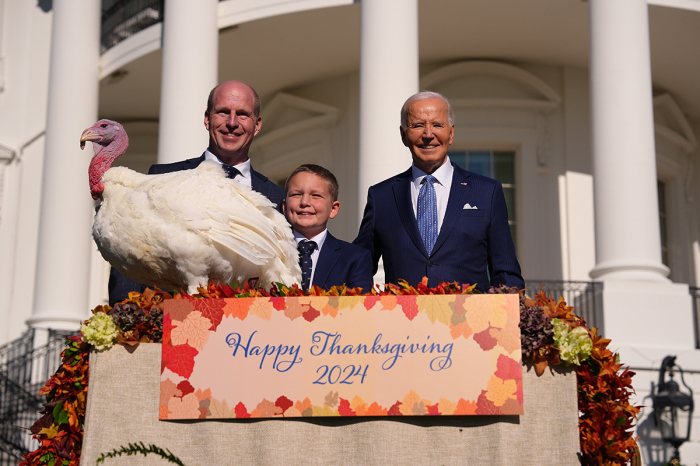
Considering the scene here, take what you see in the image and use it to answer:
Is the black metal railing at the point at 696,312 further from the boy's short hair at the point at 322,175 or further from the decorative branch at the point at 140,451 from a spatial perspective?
the decorative branch at the point at 140,451

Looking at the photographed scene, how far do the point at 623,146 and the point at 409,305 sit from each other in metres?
8.93

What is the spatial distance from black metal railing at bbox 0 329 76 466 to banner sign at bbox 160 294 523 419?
9.89m

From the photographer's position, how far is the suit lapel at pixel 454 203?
11.9 feet

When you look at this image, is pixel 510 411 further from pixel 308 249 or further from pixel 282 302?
pixel 308 249

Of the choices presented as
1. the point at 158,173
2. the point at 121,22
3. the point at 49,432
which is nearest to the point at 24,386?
the point at 121,22

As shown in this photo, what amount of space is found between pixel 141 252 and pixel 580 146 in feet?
44.3

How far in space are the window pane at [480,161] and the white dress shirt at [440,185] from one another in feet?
39.2

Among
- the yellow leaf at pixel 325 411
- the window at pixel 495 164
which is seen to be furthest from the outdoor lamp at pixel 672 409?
the yellow leaf at pixel 325 411

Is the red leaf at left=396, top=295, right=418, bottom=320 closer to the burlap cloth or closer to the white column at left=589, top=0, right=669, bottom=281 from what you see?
the burlap cloth

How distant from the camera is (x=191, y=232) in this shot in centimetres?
299

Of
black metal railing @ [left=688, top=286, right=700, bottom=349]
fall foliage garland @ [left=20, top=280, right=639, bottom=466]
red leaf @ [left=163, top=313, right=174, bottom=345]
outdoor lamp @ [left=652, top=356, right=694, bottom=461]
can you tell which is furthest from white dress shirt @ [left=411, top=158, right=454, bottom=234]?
black metal railing @ [left=688, top=286, right=700, bottom=349]

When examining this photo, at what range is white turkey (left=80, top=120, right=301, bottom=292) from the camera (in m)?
2.99

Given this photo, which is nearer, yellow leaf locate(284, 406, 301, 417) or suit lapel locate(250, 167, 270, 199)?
yellow leaf locate(284, 406, 301, 417)

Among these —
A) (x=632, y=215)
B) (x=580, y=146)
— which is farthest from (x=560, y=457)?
(x=580, y=146)
